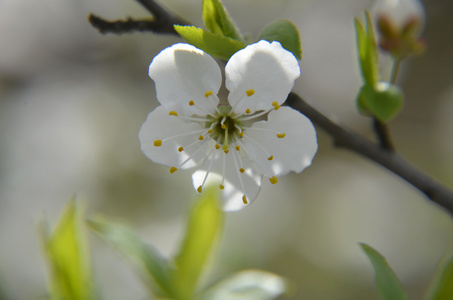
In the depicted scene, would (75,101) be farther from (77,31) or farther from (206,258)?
(206,258)

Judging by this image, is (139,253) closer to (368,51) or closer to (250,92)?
(250,92)

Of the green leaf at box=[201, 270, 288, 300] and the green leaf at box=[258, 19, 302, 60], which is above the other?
the green leaf at box=[258, 19, 302, 60]

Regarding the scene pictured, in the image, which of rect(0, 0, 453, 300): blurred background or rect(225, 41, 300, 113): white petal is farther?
rect(0, 0, 453, 300): blurred background

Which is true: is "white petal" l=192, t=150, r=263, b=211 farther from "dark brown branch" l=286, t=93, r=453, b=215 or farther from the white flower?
"dark brown branch" l=286, t=93, r=453, b=215

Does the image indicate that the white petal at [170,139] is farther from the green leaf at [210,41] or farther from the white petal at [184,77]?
the green leaf at [210,41]

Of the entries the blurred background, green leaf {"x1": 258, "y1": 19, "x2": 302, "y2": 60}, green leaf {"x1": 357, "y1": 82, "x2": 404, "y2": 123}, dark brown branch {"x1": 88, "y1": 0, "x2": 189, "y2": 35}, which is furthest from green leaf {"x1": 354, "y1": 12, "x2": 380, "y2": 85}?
the blurred background

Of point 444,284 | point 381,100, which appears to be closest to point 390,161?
point 381,100

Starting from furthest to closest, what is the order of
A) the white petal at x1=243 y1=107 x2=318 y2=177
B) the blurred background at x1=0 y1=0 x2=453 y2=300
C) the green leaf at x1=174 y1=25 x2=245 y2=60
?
1. the blurred background at x1=0 y1=0 x2=453 y2=300
2. the white petal at x1=243 y1=107 x2=318 y2=177
3. the green leaf at x1=174 y1=25 x2=245 y2=60
